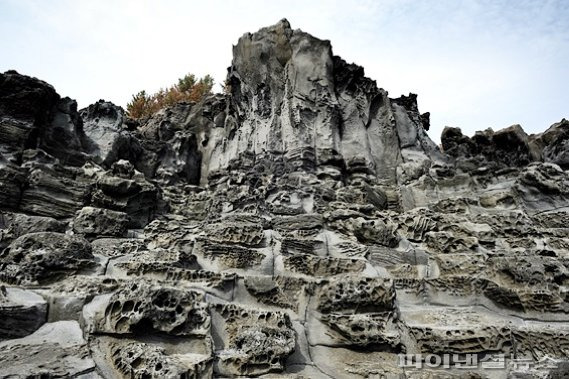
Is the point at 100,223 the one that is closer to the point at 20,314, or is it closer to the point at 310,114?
the point at 20,314

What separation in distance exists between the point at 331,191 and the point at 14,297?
17.0 feet

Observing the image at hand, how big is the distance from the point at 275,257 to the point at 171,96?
2070 cm

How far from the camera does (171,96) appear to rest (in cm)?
2286

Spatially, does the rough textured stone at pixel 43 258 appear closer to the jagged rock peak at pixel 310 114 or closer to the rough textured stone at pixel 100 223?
the rough textured stone at pixel 100 223

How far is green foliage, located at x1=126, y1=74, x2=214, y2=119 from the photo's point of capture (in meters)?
21.8

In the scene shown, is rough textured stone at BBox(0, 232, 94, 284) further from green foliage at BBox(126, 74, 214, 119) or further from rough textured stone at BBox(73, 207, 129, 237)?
green foliage at BBox(126, 74, 214, 119)

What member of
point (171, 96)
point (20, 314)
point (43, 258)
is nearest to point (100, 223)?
point (43, 258)

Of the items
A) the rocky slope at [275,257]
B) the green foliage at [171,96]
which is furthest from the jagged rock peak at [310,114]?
the green foliage at [171,96]

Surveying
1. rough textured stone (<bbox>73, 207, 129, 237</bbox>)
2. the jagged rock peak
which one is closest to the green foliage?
the jagged rock peak

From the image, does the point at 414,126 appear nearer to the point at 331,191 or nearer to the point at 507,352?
the point at 331,191

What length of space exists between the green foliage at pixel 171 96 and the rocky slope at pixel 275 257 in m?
13.2

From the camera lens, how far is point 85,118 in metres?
9.05

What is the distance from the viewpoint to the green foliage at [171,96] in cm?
2183

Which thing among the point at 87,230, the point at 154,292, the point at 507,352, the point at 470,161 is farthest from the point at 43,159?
the point at 470,161
